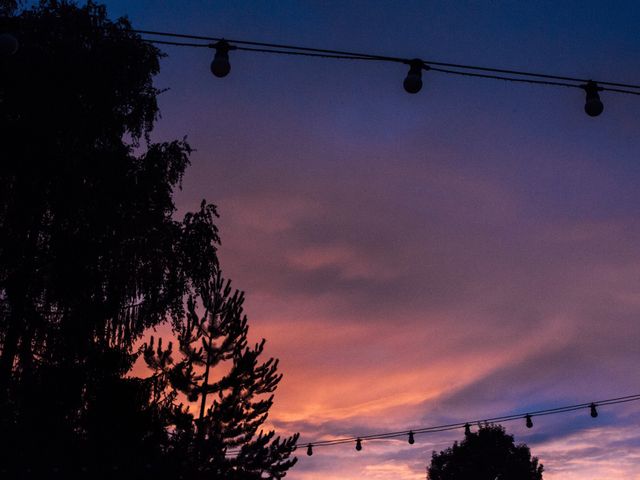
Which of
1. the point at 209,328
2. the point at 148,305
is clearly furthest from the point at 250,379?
the point at 148,305

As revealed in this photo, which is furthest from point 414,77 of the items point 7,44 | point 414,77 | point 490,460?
point 490,460

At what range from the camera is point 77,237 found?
519 inches

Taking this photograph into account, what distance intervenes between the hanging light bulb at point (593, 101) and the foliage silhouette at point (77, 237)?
26.9 feet

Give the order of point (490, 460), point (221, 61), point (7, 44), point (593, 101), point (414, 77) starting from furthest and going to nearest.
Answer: point (490, 460)
point (593, 101)
point (414, 77)
point (221, 61)
point (7, 44)

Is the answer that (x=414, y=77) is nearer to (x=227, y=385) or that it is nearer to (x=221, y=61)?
(x=221, y=61)

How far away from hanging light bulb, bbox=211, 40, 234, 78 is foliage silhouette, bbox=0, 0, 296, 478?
5.44m

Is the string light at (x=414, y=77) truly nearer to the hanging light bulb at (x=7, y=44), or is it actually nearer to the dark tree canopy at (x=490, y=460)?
the hanging light bulb at (x=7, y=44)

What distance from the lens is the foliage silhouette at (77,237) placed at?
1255cm

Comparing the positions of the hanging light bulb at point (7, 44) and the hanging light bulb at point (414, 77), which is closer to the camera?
the hanging light bulb at point (7, 44)

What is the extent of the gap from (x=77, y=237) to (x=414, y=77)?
861 centimetres

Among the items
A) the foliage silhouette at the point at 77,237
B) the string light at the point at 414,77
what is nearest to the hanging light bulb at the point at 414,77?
the string light at the point at 414,77

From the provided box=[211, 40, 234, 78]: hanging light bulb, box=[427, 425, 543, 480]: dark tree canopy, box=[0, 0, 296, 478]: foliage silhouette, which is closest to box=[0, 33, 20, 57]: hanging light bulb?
box=[211, 40, 234, 78]: hanging light bulb

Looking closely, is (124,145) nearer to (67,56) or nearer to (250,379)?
(67,56)

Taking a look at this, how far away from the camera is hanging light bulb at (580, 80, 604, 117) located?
7562 mm
